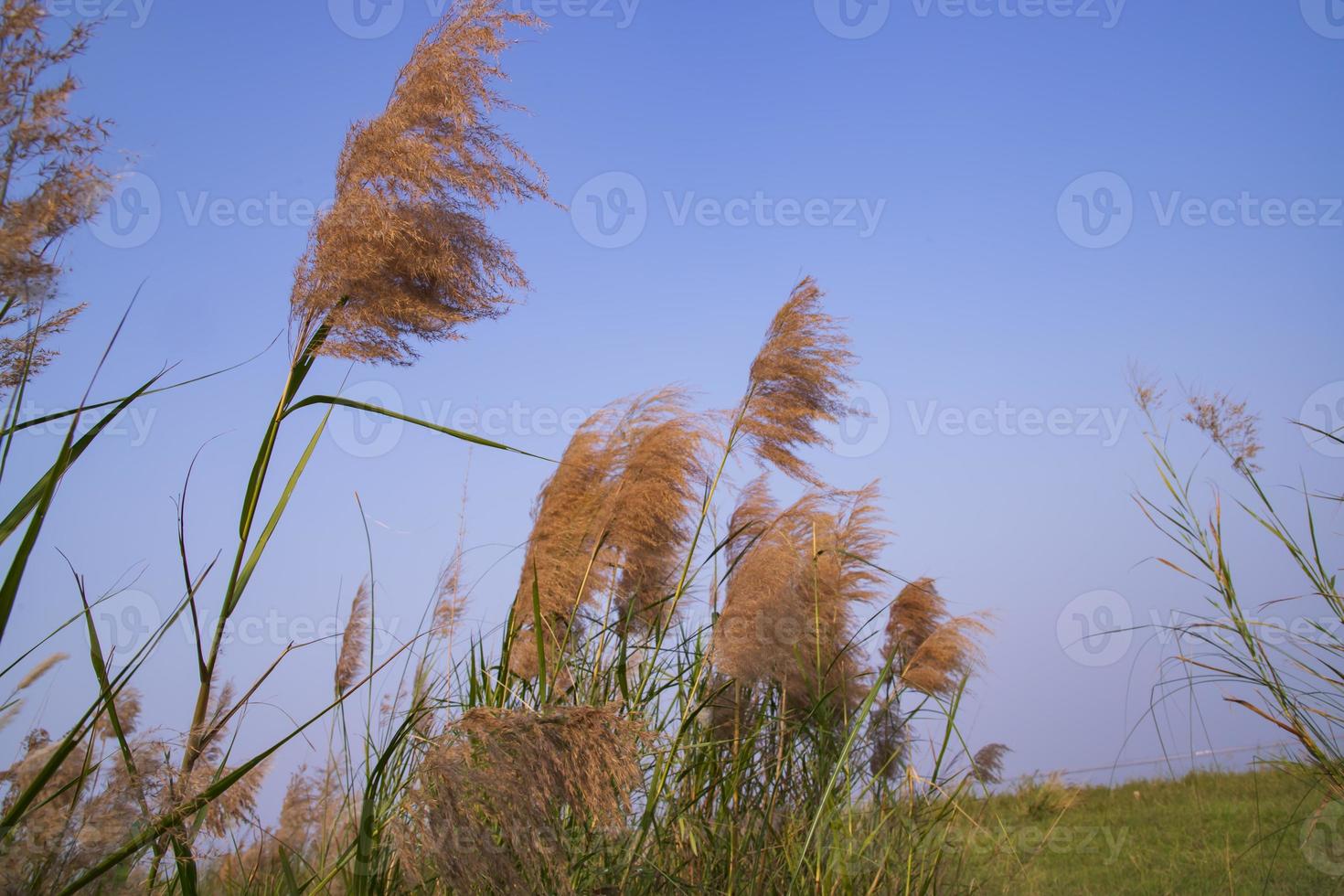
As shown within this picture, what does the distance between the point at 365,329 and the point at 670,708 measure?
2.00m

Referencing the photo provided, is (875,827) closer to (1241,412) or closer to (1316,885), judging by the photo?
(1241,412)

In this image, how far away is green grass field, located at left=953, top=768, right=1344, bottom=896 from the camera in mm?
3996

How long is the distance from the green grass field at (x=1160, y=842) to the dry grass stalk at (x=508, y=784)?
2.29 m

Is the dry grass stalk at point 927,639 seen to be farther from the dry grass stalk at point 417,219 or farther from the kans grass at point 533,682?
the dry grass stalk at point 417,219

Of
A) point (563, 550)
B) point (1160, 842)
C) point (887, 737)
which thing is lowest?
point (1160, 842)

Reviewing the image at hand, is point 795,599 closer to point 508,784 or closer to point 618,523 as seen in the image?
point 618,523

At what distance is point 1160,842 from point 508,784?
24.7 ft

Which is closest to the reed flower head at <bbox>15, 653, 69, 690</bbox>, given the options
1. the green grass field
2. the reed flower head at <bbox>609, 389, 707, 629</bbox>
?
the reed flower head at <bbox>609, 389, 707, 629</bbox>

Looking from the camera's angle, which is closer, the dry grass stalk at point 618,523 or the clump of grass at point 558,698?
the clump of grass at point 558,698

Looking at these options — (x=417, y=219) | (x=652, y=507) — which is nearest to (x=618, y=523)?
(x=652, y=507)

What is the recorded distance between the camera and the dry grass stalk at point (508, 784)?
170 cm

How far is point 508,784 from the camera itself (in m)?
1.75

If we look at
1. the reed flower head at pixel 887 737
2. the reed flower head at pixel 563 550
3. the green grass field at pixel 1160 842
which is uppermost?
the reed flower head at pixel 563 550

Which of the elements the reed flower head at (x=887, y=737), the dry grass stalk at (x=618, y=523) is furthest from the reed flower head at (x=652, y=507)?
the reed flower head at (x=887, y=737)
